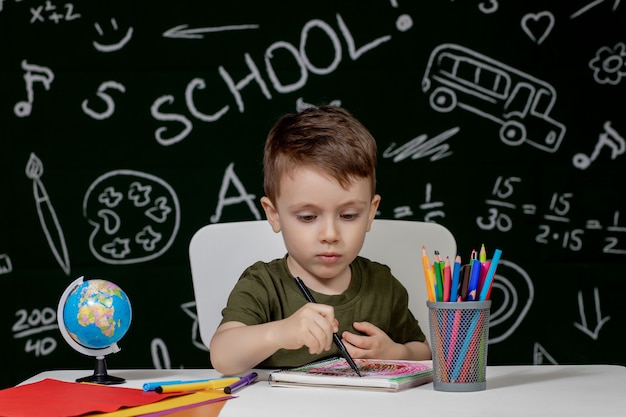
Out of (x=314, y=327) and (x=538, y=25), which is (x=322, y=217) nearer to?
(x=314, y=327)

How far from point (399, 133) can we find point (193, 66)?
67 cm

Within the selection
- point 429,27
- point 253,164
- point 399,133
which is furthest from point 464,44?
point 253,164

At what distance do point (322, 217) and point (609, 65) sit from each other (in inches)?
63.8

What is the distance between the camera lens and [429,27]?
8.44 ft

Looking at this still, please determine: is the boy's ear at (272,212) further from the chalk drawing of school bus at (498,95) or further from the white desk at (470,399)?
the chalk drawing of school bus at (498,95)

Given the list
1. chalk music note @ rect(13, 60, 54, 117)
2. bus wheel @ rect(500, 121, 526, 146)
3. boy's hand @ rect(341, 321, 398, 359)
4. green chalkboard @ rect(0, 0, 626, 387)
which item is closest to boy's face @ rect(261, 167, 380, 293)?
boy's hand @ rect(341, 321, 398, 359)

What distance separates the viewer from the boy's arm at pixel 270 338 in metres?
1.12

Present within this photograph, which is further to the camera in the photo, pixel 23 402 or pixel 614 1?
pixel 614 1

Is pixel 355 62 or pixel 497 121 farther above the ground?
pixel 355 62

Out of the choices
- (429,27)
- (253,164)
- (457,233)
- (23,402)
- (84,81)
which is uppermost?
(429,27)

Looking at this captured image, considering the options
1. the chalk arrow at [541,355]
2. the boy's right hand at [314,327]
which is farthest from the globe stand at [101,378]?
the chalk arrow at [541,355]

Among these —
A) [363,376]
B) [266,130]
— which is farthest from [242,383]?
[266,130]

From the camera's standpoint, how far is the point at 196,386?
3.58ft

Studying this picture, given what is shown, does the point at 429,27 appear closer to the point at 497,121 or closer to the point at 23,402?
the point at 497,121
